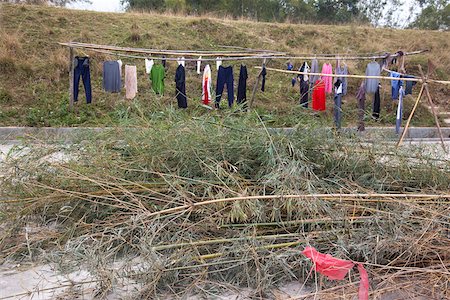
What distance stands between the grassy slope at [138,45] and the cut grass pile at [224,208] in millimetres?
3558

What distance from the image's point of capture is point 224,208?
9.05ft

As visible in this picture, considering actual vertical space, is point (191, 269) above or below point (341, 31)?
below

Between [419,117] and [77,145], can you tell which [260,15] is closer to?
[419,117]

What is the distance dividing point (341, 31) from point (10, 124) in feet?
39.5

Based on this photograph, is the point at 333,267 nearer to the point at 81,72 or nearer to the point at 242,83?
the point at 242,83

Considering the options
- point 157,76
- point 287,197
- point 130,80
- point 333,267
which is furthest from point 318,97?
point 333,267

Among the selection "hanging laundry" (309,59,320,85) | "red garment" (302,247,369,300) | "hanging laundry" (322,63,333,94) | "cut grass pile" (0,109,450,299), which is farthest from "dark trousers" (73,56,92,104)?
"red garment" (302,247,369,300)

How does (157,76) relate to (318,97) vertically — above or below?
above

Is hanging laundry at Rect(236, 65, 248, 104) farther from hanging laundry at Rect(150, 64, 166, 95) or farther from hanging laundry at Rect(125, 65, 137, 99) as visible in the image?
hanging laundry at Rect(125, 65, 137, 99)

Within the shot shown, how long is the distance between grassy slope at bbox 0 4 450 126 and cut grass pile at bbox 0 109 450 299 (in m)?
3.56

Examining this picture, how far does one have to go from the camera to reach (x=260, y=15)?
23719 mm

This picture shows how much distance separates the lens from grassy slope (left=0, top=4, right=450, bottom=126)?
360 inches

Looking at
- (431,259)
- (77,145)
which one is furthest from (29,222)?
(431,259)

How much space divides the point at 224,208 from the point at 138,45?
398 inches
